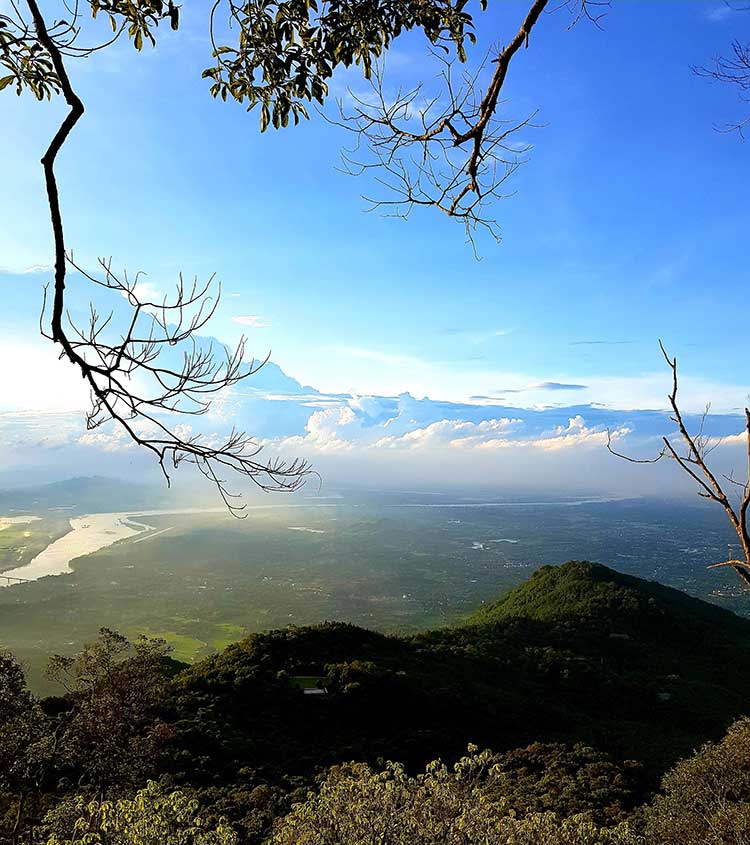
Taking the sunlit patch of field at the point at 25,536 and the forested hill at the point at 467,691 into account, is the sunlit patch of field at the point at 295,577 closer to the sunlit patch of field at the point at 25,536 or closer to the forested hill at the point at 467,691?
the sunlit patch of field at the point at 25,536

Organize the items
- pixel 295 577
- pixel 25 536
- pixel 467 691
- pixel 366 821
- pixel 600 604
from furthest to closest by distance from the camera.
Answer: pixel 25 536 → pixel 295 577 → pixel 600 604 → pixel 467 691 → pixel 366 821

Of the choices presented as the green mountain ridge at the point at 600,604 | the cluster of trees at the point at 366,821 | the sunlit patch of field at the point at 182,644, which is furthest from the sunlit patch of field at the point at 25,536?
the cluster of trees at the point at 366,821

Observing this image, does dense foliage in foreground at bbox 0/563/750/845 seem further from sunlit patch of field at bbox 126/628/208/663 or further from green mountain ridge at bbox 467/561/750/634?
sunlit patch of field at bbox 126/628/208/663

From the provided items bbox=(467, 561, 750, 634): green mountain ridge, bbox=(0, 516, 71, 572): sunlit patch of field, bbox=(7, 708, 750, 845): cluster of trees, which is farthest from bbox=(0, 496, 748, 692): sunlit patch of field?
bbox=(7, 708, 750, 845): cluster of trees

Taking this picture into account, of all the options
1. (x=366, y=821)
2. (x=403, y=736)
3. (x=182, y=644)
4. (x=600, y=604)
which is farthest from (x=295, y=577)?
(x=366, y=821)

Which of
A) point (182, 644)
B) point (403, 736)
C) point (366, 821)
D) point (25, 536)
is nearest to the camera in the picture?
point (366, 821)

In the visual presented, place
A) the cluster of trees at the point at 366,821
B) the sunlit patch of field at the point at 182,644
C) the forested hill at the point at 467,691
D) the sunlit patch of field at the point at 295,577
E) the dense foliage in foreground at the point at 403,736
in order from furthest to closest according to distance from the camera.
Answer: the sunlit patch of field at the point at 295,577
the sunlit patch of field at the point at 182,644
the forested hill at the point at 467,691
the dense foliage in foreground at the point at 403,736
the cluster of trees at the point at 366,821

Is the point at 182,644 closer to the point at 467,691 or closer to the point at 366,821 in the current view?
the point at 467,691

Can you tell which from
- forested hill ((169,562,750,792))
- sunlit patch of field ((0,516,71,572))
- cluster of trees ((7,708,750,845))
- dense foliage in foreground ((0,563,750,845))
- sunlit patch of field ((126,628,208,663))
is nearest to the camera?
cluster of trees ((7,708,750,845))
